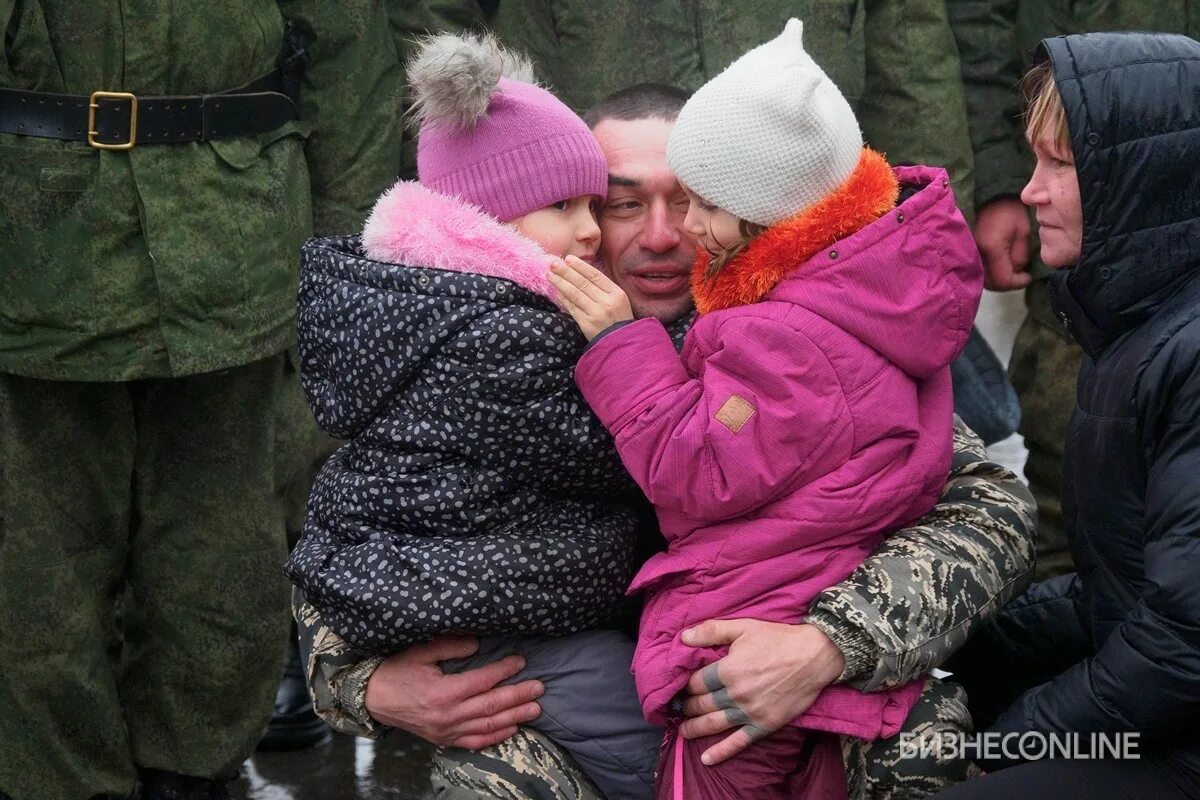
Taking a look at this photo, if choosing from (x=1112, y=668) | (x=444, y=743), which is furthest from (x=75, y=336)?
(x=1112, y=668)

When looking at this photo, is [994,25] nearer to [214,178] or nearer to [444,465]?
[214,178]

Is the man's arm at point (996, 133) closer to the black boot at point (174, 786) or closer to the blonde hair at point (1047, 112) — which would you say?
the blonde hair at point (1047, 112)

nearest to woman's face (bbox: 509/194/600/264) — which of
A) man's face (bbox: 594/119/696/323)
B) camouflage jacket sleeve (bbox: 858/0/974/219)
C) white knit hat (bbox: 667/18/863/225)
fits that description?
man's face (bbox: 594/119/696/323)

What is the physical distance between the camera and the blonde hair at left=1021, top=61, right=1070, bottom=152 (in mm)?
2283

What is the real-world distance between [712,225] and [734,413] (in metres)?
0.34

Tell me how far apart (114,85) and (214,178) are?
272mm

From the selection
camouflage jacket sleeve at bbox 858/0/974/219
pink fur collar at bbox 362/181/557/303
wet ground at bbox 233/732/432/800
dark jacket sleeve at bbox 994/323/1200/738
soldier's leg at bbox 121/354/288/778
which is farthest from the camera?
camouflage jacket sleeve at bbox 858/0/974/219

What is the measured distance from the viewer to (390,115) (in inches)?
147

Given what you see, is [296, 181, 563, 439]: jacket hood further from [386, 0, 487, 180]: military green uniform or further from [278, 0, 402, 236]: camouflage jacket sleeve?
[386, 0, 487, 180]: military green uniform

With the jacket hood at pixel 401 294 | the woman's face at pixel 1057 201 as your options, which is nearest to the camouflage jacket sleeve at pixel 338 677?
the jacket hood at pixel 401 294

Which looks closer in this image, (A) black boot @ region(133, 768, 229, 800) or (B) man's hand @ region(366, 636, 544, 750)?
(B) man's hand @ region(366, 636, 544, 750)

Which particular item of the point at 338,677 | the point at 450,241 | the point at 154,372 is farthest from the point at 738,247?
the point at 154,372

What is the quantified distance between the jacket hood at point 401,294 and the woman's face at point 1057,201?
0.76m

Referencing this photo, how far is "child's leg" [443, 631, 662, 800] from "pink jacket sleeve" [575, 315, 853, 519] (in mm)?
361
